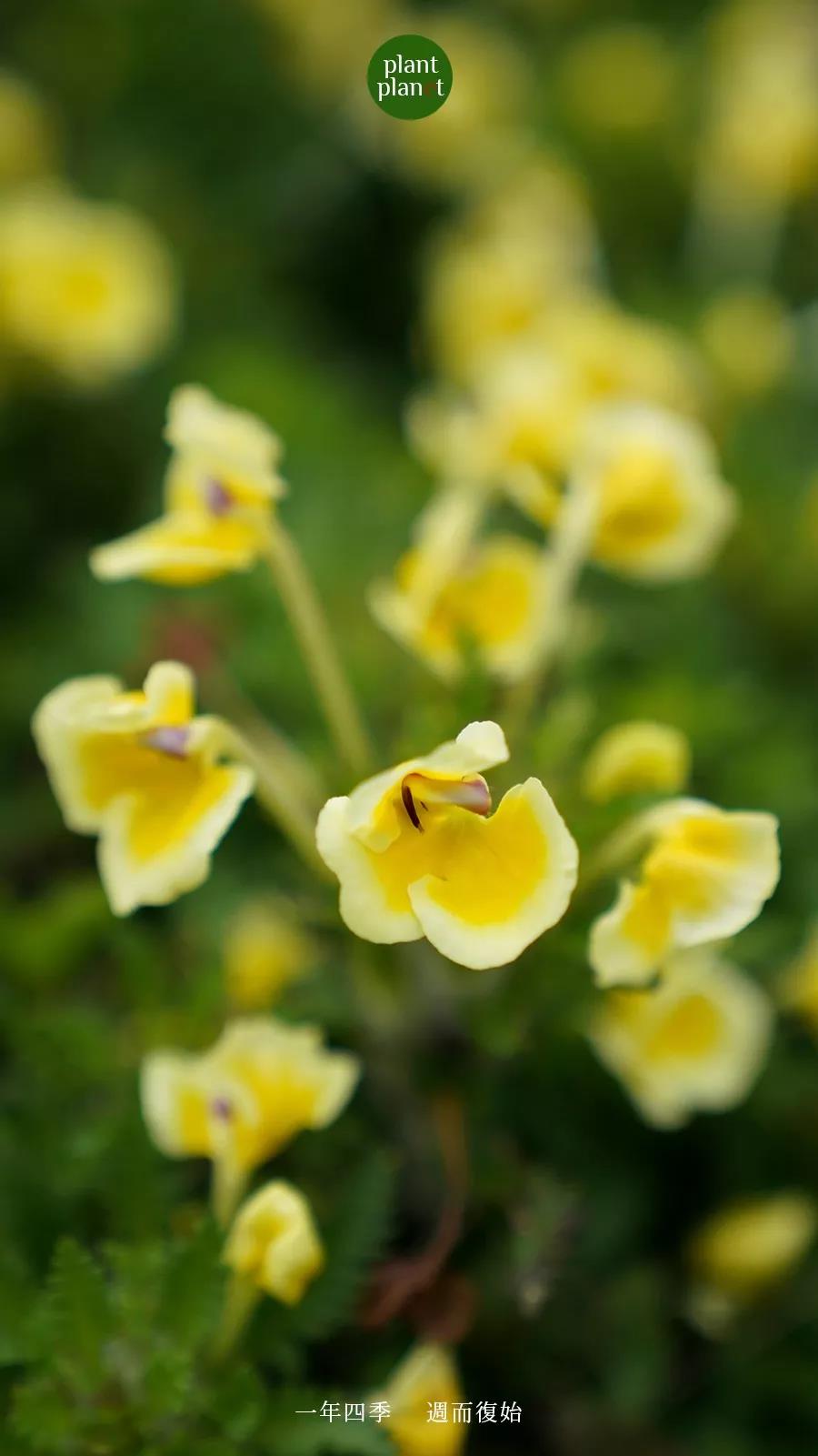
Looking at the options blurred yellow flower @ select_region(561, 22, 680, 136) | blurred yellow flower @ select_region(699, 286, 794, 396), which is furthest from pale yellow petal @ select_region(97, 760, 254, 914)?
blurred yellow flower @ select_region(561, 22, 680, 136)

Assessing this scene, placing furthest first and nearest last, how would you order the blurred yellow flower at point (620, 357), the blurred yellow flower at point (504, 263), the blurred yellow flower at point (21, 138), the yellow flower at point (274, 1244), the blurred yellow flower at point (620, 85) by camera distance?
the blurred yellow flower at point (620, 85) → the blurred yellow flower at point (21, 138) → the blurred yellow flower at point (504, 263) → the blurred yellow flower at point (620, 357) → the yellow flower at point (274, 1244)

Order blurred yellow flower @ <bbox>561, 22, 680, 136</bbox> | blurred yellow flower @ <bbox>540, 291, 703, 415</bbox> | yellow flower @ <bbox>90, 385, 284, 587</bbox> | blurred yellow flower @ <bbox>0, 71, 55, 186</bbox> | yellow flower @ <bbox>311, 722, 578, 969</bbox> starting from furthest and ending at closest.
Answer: blurred yellow flower @ <bbox>561, 22, 680, 136</bbox> < blurred yellow flower @ <bbox>0, 71, 55, 186</bbox> < blurred yellow flower @ <bbox>540, 291, 703, 415</bbox> < yellow flower @ <bbox>90, 385, 284, 587</bbox> < yellow flower @ <bbox>311, 722, 578, 969</bbox>

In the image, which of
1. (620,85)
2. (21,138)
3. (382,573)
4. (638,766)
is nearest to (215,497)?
(638,766)

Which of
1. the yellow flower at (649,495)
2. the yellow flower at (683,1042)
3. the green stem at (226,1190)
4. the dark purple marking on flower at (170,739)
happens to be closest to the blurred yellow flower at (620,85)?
the yellow flower at (649,495)

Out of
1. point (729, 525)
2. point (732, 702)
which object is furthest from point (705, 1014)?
point (729, 525)

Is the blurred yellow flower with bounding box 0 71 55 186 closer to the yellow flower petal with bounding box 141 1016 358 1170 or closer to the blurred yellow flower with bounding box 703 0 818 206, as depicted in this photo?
the blurred yellow flower with bounding box 703 0 818 206

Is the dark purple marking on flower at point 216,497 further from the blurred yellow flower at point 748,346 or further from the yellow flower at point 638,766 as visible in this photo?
the blurred yellow flower at point 748,346

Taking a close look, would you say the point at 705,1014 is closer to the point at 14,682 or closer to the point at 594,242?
the point at 14,682
